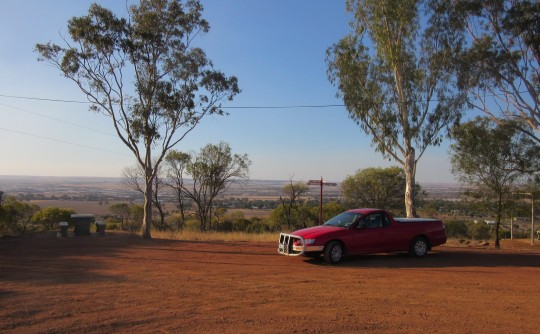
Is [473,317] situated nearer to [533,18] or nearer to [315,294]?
[315,294]

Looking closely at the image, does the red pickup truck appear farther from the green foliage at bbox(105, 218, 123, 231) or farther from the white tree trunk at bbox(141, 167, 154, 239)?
the green foliage at bbox(105, 218, 123, 231)

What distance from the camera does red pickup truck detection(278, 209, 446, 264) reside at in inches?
476

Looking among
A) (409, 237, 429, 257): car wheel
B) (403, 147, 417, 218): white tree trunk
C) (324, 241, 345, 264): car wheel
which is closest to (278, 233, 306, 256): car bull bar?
(324, 241, 345, 264): car wheel

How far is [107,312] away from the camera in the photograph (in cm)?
653

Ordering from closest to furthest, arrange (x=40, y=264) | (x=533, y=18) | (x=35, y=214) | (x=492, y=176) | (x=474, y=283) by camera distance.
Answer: (x=474, y=283) → (x=40, y=264) → (x=533, y=18) → (x=492, y=176) → (x=35, y=214)

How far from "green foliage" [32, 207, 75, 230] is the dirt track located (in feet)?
72.2

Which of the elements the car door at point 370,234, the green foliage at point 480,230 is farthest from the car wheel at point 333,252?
the green foliage at point 480,230

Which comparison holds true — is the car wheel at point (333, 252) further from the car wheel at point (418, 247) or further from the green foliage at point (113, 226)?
the green foliage at point (113, 226)

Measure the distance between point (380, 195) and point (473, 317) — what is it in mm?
34389

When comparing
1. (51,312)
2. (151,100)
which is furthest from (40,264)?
(151,100)

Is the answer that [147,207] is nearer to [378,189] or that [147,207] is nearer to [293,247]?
[293,247]

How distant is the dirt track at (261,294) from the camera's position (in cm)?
604

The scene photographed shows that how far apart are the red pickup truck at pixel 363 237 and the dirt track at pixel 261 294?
1.23 feet

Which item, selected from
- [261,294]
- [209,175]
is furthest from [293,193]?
[261,294]
